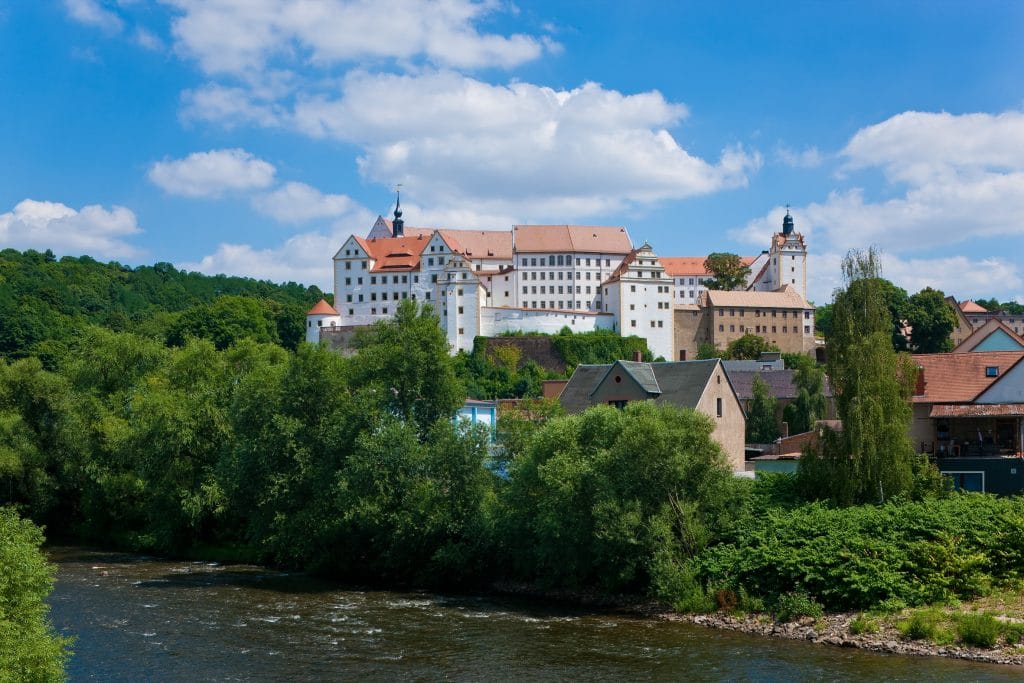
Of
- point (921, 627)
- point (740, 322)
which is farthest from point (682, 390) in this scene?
point (740, 322)

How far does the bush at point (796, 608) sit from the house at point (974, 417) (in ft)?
28.2

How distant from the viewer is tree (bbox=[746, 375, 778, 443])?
2446 inches

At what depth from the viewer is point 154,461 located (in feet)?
129

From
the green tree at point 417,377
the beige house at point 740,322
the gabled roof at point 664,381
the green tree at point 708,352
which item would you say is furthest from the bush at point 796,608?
the beige house at point 740,322

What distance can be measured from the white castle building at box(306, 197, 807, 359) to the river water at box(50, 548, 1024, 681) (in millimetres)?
74039

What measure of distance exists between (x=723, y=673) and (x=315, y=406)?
1879cm

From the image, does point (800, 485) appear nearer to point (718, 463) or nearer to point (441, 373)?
point (718, 463)

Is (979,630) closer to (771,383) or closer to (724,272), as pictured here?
(771,383)

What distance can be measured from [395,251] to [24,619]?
3873 inches

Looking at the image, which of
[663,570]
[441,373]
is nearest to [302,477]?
[441,373]

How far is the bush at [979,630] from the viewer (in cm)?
2300

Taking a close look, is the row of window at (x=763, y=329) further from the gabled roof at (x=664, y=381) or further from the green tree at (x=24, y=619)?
the green tree at (x=24, y=619)

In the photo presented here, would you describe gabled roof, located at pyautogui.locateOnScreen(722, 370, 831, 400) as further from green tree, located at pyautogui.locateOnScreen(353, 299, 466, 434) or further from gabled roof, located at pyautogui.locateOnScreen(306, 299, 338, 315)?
gabled roof, located at pyautogui.locateOnScreen(306, 299, 338, 315)

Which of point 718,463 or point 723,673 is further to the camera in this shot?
point 718,463
